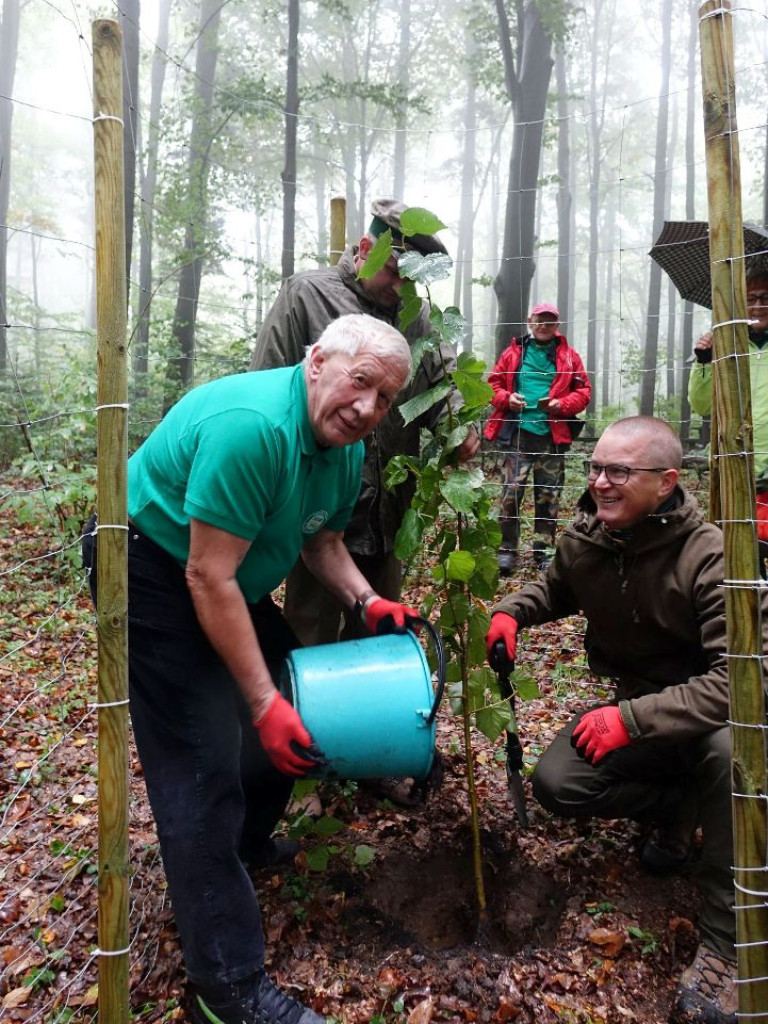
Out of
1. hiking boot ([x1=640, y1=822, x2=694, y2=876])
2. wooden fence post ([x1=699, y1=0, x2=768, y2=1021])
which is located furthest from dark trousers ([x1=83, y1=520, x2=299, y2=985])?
hiking boot ([x1=640, y1=822, x2=694, y2=876])

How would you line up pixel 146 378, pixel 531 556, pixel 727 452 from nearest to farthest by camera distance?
1. pixel 727 452
2. pixel 531 556
3. pixel 146 378

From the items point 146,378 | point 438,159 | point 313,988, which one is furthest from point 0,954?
point 438,159

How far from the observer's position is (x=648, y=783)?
8.11 ft

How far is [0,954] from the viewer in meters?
2.21

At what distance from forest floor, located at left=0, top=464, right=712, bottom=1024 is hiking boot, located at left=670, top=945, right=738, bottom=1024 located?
7 centimetres

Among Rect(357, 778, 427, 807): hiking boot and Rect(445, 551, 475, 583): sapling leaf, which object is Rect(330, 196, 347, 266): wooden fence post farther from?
Rect(357, 778, 427, 807): hiking boot

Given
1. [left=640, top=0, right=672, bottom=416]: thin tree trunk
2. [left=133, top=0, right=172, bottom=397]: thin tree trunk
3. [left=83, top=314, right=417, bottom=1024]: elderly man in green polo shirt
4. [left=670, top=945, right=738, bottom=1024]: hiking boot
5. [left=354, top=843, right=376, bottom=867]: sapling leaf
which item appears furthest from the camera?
[left=640, top=0, right=672, bottom=416]: thin tree trunk

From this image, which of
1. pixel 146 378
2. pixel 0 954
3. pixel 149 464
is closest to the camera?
pixel 149 464

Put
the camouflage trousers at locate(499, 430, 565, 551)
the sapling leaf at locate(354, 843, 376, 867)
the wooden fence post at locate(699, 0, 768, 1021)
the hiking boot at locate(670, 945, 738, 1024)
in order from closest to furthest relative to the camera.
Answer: the wooden fence post at locate(699, 0, 768, 1021) < the hiking boot at locate(670, 945, 738, 1024) < the sapling leaf at locate(354, 843, 376, 867) < the camouflage trousers at locate(499, 430, 565, 551)

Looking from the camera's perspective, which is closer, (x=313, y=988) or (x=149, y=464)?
(x=149, y=464)

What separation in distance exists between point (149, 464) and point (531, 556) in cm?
427

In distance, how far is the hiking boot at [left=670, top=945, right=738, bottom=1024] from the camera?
6.29 ft

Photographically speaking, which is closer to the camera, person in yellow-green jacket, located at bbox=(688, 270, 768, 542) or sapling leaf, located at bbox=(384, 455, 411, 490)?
sapling leaf, located at bbox=(384, 455, 411, 490)

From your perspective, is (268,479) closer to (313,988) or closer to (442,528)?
(442,528)
